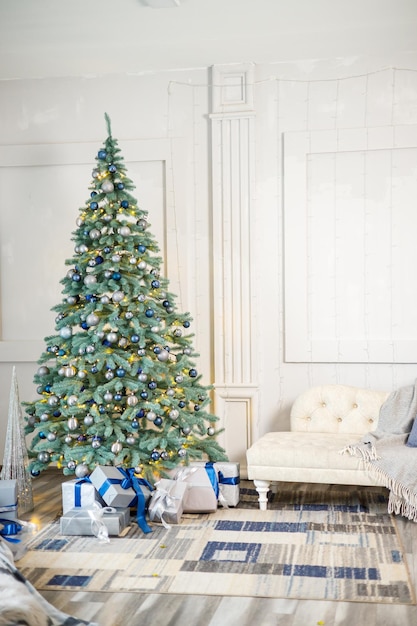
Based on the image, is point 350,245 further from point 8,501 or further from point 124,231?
point 8,501

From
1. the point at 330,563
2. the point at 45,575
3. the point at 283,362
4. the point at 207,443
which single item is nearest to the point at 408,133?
the point at 283,362

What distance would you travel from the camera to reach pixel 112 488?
4.03 meters

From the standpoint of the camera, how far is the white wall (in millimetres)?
5113

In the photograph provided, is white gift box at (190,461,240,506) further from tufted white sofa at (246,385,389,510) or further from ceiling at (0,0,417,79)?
ceiling at (0,0,417,79)

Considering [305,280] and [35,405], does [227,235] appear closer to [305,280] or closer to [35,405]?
[305,280]

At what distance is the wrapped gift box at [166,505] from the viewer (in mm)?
4062

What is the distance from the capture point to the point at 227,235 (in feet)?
17.4

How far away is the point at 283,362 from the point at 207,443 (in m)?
0.91

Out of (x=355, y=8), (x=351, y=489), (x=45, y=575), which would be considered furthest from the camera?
(x=351, y=489)

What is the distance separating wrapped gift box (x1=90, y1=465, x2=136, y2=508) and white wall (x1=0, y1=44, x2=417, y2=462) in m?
1.34

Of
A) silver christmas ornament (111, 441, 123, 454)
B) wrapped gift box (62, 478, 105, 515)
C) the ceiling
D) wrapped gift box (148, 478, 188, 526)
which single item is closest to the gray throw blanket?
wrapped gift box (148, 478, 188, 526)

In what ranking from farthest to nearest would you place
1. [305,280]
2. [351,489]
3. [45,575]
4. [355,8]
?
1. [305,280]
2. [351,489]
3. [355,8]
4. [45,575]

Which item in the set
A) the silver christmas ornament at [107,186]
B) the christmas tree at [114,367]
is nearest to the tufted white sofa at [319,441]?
the christmas tree at [114,367]

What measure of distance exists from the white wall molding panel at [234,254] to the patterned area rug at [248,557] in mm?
977
